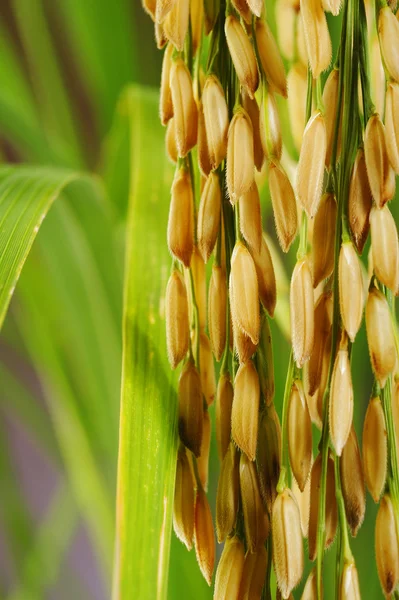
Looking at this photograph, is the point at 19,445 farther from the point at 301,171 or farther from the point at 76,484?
the point at 301,171

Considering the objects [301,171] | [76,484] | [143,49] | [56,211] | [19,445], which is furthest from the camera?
[19,445]

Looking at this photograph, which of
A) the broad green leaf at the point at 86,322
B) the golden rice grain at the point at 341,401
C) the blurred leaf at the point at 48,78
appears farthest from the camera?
the blurred leaf at the point at 48,78

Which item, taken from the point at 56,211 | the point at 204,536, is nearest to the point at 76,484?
the point at 56,211

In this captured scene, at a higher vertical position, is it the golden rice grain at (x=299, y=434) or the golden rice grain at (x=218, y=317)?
the golden rice grain at (x=218, y=317)

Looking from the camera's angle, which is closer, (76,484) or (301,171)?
(301,171)

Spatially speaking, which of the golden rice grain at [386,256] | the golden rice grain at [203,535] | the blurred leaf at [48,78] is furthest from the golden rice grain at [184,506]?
the blurred leaf at [48,78]

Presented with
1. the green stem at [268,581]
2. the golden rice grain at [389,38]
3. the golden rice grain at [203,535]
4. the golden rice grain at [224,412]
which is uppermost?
the golden rice grain at [389,38]

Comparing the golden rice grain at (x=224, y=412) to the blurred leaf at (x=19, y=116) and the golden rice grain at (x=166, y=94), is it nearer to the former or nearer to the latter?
the golden rice grain at (x=166, y=94)

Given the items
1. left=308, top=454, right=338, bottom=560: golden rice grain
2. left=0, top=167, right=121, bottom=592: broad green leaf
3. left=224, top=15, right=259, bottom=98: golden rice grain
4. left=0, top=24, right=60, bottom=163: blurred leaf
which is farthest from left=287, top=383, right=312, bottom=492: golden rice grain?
left=0, top=24, right=60, bottom=163: blurred leaf
